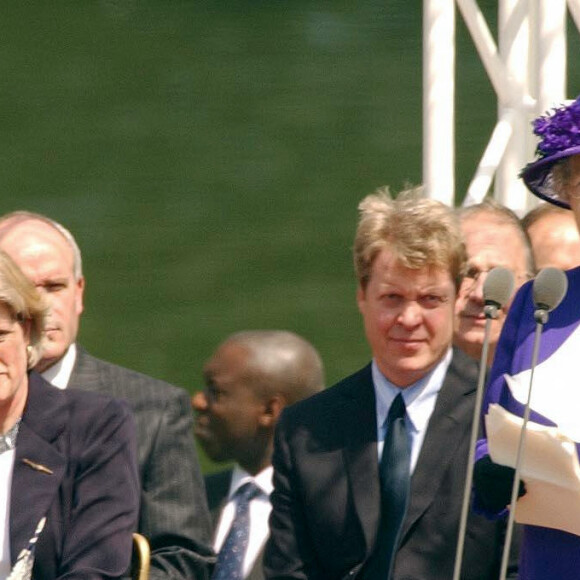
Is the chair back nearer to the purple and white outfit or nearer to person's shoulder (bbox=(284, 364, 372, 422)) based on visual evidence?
person's shoulder (bbox=(284, 364, 372, 422))

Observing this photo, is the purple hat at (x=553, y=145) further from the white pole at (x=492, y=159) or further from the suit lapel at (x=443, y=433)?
the white pole at (x=492, y=159)

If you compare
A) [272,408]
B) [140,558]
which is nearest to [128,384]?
[272,408]

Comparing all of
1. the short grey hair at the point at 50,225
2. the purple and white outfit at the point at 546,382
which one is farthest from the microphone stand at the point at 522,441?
the short grey hair at the point at 50,225

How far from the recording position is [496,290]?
3244 mm

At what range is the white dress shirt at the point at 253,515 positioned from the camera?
4797 mm

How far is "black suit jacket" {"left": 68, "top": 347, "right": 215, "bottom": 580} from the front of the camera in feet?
14.5

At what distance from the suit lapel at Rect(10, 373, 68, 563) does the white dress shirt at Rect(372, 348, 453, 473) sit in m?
0.75

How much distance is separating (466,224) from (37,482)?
1.64 m

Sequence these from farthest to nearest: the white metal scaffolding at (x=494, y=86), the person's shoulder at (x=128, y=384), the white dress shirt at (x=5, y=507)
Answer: the white metal scaffolding at (x=494, y=86), the person's shoulder at (x=128, y=384), the white dress shirt at (x=5, y=507)

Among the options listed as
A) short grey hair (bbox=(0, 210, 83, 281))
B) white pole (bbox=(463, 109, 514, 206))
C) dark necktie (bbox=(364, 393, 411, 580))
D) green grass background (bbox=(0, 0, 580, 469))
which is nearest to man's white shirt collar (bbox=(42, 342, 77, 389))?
short grey hair (bbox=(0, 210, 83, 281))

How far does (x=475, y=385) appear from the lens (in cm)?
434

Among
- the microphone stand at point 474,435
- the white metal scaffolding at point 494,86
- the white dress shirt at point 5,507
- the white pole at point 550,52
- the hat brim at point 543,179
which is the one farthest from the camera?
the white metal scaffolding at point 494,86

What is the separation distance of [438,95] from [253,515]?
1.55m

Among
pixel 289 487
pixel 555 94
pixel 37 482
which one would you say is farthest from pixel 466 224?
pixel 37 482
